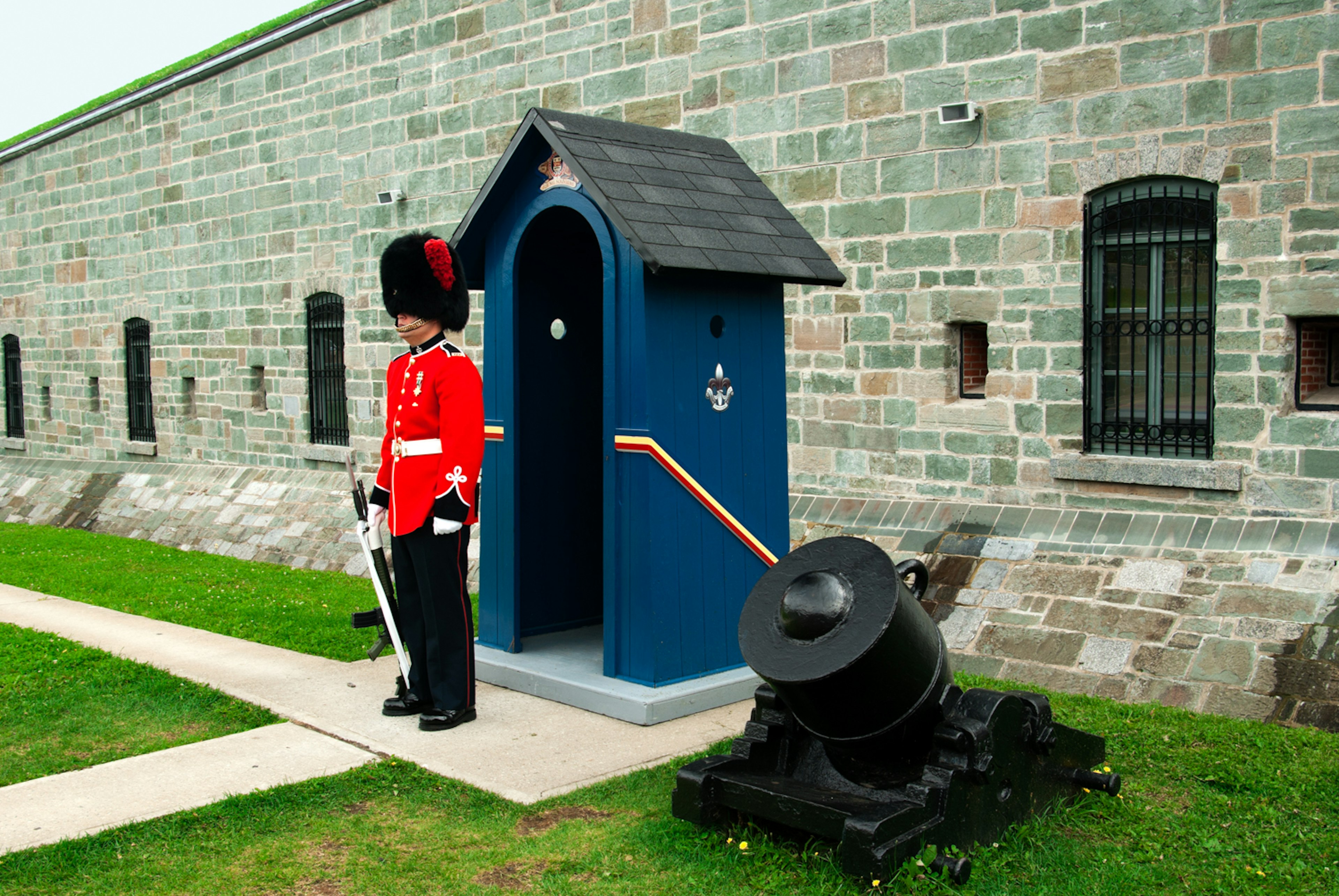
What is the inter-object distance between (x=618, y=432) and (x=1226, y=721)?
3.00 meters

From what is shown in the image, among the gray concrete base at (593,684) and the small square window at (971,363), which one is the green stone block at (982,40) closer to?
the small square window at (971,363)

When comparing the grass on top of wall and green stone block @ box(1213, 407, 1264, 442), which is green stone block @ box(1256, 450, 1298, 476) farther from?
the grass on top of wall

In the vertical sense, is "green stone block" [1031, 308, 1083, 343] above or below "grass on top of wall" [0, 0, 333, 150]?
below

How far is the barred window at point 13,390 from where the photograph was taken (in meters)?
19.2

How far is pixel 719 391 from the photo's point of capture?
579cm

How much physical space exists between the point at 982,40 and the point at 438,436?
179 inches

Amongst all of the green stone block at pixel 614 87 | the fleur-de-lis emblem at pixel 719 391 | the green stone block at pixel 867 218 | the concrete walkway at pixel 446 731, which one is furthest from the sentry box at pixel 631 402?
the green stone block at pixel 614 87

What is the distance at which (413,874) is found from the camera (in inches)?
151

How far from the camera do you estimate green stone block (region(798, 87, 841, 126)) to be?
27.8 feet

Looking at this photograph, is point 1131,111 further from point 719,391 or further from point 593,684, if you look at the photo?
point 593,684

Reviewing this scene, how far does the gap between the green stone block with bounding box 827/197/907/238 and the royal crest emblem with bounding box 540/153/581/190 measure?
3140 mm

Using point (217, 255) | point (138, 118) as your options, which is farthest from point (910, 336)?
point (138, 118)

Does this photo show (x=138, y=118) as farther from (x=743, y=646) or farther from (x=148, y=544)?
(x=743, y=646)

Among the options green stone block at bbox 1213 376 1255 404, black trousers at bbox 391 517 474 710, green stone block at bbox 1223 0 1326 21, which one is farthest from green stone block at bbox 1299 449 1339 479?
black trousers at bbox 391 517 474 710
